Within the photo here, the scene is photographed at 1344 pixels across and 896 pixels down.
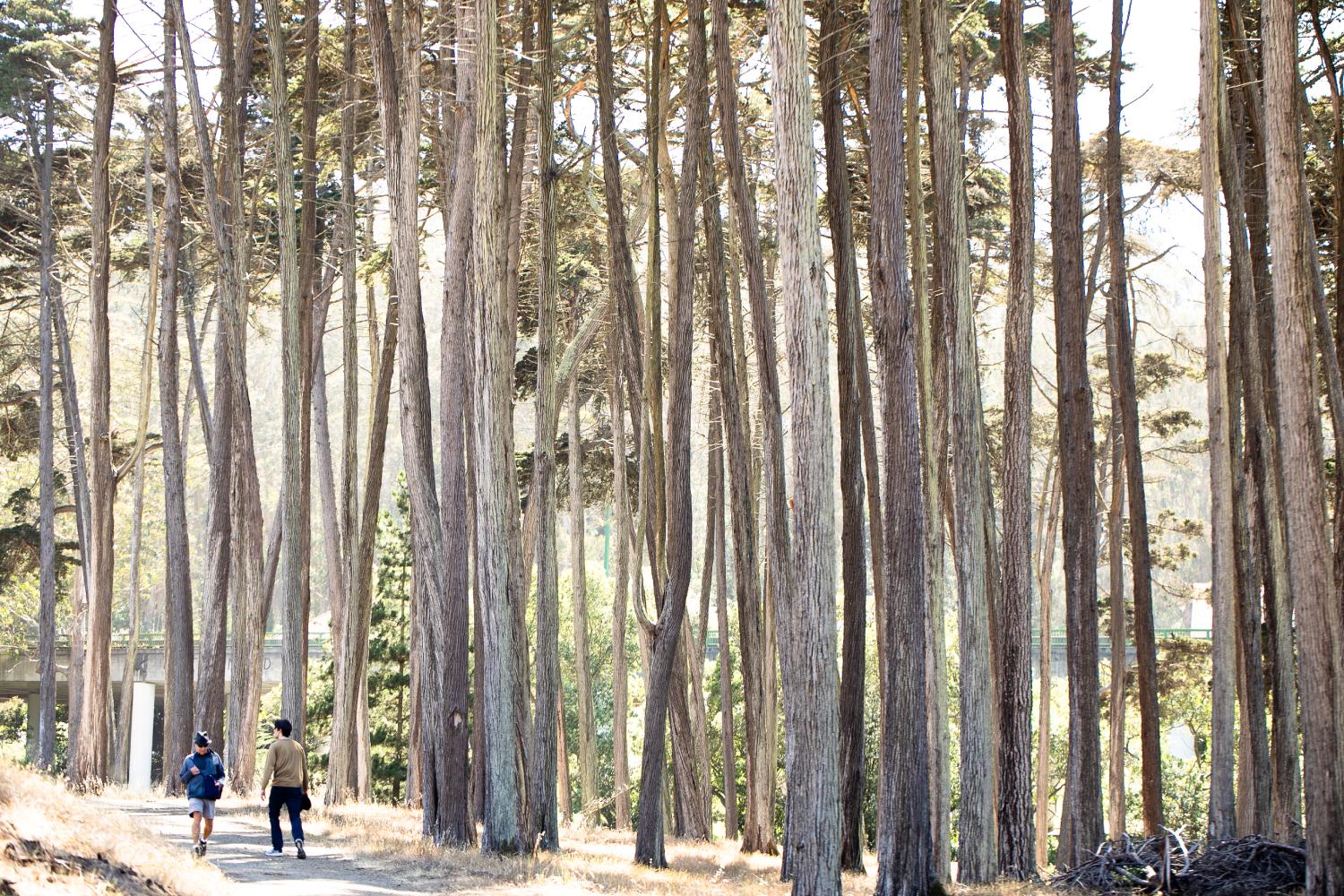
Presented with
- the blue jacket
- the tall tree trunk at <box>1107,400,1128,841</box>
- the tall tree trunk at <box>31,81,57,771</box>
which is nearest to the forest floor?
the blue jacket

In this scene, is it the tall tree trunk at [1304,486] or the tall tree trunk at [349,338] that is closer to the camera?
the tall tree trunk at [1304,486]

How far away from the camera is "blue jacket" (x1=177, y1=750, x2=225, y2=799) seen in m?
11.4

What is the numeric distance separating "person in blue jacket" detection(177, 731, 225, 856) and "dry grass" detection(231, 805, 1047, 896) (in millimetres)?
1480

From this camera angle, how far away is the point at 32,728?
127ft

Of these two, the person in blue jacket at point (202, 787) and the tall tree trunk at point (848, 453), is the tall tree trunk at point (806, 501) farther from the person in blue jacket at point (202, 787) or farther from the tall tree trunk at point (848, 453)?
the person in blue jacket at point (202, 787)

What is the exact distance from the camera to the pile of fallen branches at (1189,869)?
10.5 meters

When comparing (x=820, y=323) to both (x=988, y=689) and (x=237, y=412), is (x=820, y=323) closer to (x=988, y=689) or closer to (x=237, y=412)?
(x=988, y=689)

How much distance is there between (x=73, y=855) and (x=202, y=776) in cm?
381

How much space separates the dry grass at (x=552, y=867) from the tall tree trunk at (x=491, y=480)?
0.76 m

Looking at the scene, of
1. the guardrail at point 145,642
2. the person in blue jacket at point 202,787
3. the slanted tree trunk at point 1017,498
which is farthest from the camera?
the guardrail at point 145,642

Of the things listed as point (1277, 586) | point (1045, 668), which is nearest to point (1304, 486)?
point (1277, 586)

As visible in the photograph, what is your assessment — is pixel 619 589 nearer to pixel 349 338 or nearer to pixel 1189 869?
pixel 349 338

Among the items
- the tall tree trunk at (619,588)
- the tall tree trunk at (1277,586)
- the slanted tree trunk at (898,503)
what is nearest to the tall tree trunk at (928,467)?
the slanted tree trunk at (898,503)

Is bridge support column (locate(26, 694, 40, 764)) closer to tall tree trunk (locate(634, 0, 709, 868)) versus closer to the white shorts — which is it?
the white shorts
